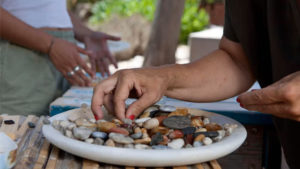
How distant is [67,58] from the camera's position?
1969 millimetres

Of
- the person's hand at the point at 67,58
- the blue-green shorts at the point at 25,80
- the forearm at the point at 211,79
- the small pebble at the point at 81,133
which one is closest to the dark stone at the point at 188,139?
the small pebble at the point at 81,133

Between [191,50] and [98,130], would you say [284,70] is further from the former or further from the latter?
[191,50]

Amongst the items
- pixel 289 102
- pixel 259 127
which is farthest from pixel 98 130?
pixel 259 127

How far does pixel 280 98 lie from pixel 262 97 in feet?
0.14

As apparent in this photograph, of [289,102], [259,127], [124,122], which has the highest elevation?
[289,102]

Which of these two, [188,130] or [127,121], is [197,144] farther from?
[127,121]

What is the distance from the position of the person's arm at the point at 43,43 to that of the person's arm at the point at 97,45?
26 cm

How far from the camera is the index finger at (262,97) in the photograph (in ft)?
2.87

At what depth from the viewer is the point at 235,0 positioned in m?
1.38

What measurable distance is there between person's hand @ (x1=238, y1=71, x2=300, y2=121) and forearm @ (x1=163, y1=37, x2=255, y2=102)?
42cm

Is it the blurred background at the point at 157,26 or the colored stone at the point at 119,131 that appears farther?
the blurred background at the point at 157,26

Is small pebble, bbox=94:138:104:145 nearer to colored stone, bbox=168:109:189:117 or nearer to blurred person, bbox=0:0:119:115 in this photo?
colored stone, bbox=168:109:189:117

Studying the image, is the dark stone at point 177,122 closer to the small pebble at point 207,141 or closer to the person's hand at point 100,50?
the small pebble at point 207,141

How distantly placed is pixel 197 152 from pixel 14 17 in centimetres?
131
